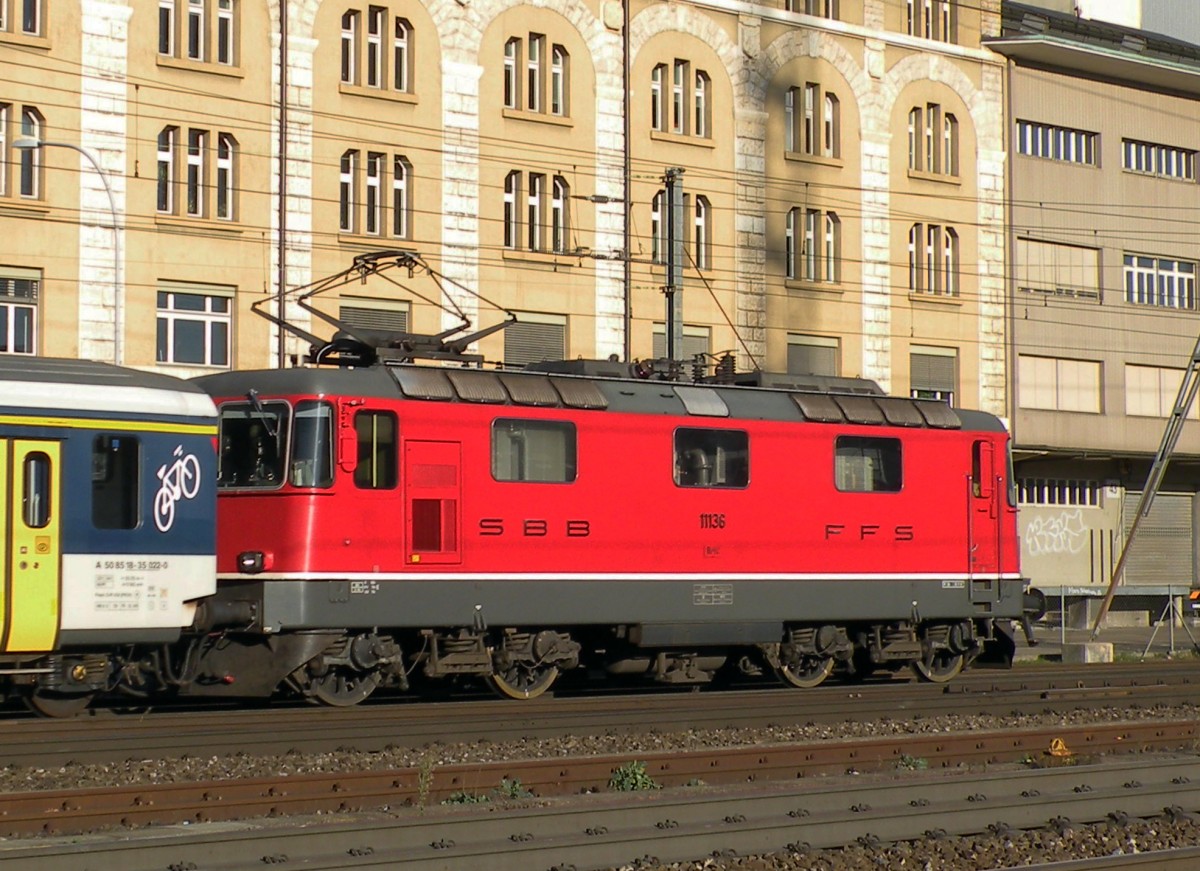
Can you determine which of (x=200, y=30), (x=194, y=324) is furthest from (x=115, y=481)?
(x=200, y=30)

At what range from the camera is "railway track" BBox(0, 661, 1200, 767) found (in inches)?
650

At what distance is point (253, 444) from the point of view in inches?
804

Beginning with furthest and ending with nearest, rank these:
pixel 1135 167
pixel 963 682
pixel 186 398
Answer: pixel 1135 167
pixel 963 682
pixel 186 398

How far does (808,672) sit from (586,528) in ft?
15.2

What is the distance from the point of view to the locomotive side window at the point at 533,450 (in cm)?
2156

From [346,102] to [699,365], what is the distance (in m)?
18.3

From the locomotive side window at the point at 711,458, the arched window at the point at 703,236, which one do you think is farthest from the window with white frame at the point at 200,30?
the locomotive side window at the point at 711,458

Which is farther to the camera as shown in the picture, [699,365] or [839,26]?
[839,26]

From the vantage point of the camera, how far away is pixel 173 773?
15.1 metres

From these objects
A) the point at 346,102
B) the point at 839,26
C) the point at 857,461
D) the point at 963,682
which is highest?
the point at 839,26

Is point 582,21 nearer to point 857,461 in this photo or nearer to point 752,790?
point 857,461

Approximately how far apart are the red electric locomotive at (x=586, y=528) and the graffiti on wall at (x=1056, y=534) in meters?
26.2

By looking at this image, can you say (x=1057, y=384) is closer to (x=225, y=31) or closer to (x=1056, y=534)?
(x=1056, y=534)

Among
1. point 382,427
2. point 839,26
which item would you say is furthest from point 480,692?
point 839,26
